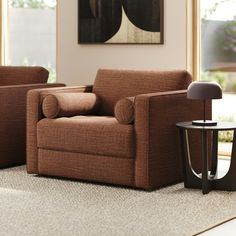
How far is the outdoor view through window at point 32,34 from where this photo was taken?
25.1 feet

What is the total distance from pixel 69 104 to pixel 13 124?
642 mm

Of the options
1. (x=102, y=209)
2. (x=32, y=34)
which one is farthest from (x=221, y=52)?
(x=102, y=209)

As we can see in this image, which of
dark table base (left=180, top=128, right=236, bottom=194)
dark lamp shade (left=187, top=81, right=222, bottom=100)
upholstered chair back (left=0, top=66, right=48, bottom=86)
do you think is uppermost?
upholstered chair back (left=0, top=66, right=48, bottom=86)

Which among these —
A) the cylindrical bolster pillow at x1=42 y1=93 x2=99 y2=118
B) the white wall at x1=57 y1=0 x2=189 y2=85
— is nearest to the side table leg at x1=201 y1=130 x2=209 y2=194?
the cylindrical bolster pillow at x1=42 y1=93 x2=99 y2=118

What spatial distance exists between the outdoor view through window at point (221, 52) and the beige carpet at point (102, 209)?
4.58ft

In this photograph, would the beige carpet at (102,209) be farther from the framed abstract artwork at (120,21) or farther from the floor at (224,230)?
the framed abstract artwork at (120,21)

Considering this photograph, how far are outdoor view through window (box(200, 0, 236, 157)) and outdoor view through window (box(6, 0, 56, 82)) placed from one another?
1.78 meters

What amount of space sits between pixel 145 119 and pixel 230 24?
70.7 inches

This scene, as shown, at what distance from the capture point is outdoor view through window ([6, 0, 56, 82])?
7.66 m

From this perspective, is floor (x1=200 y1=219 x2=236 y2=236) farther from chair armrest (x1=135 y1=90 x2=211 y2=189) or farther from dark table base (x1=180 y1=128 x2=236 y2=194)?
chair armrest (x1=135 y1=90 x2=211 y2=189)

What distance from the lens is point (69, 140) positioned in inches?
215

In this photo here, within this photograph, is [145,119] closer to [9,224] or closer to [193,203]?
[193,203]

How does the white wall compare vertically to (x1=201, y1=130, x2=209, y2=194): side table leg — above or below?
above

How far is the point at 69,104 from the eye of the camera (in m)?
5.76
